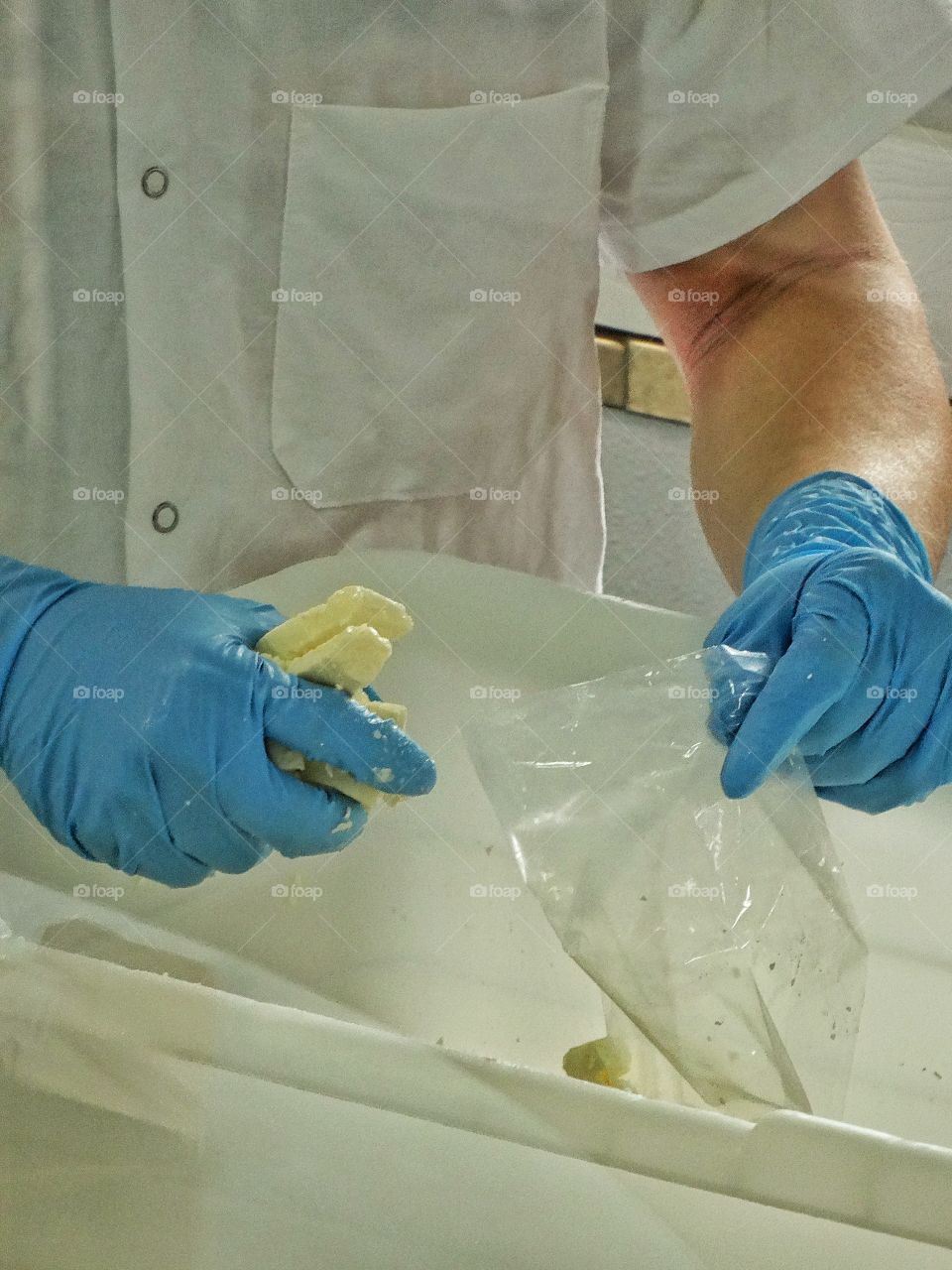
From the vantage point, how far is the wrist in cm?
86

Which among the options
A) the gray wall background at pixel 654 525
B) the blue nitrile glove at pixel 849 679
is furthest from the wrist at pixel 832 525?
the gray wall background at pixel 654 525

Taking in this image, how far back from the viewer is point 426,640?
0.95m

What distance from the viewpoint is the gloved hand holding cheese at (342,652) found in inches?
25.3

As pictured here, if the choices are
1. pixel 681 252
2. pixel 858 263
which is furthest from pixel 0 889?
pixel 858 263

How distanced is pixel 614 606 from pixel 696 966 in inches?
12.8

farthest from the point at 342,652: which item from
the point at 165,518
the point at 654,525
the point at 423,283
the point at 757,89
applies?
the point at 654,525

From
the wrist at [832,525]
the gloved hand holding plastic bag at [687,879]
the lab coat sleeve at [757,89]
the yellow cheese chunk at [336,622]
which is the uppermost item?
the lab coat sleeve at [757,89]

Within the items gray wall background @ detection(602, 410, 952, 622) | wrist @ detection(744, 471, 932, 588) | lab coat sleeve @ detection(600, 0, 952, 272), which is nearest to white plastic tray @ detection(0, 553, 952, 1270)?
wrist @ detection(744, 471, 932, 588)

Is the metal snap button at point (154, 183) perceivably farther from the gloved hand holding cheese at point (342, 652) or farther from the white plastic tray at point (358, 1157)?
the white plastic tray at point (358, 1157)

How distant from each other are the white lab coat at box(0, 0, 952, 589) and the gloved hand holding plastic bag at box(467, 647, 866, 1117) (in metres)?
0.40

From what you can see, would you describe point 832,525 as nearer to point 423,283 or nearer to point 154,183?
point 423,283

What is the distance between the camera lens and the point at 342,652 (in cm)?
65

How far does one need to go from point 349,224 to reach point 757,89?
368 millimetres

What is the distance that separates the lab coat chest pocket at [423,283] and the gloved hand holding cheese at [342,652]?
0.34 metres
